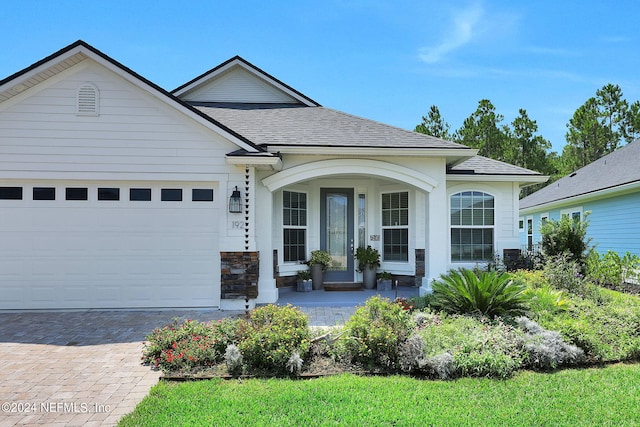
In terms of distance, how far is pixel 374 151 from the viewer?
8.70 m

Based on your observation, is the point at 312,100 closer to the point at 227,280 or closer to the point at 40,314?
the point at 227,280

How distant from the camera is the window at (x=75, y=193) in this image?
800 centimetres

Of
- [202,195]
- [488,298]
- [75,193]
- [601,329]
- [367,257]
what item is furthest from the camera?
[367,257]

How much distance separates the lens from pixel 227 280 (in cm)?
798

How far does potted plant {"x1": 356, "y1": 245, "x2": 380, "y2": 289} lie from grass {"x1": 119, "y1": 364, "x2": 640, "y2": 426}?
5.98 m

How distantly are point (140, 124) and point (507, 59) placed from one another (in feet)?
44.5

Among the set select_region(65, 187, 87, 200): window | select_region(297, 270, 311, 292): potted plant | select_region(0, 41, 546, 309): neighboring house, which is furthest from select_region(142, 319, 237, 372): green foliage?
select_region(297, 270, 311, 292): potted plant

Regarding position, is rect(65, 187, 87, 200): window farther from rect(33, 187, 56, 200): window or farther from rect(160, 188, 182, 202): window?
rect(160, 188, 182, 202): window

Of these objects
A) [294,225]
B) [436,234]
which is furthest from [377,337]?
[294,225]

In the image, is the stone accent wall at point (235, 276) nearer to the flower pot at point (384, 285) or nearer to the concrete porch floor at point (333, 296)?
the concrete porch floor at point (333, 296)

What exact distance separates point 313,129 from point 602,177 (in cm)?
1239

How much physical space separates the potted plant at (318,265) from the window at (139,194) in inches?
169

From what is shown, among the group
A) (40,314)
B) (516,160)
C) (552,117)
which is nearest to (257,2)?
(40,314)

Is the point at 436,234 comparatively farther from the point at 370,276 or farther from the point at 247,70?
the point at 247,70
